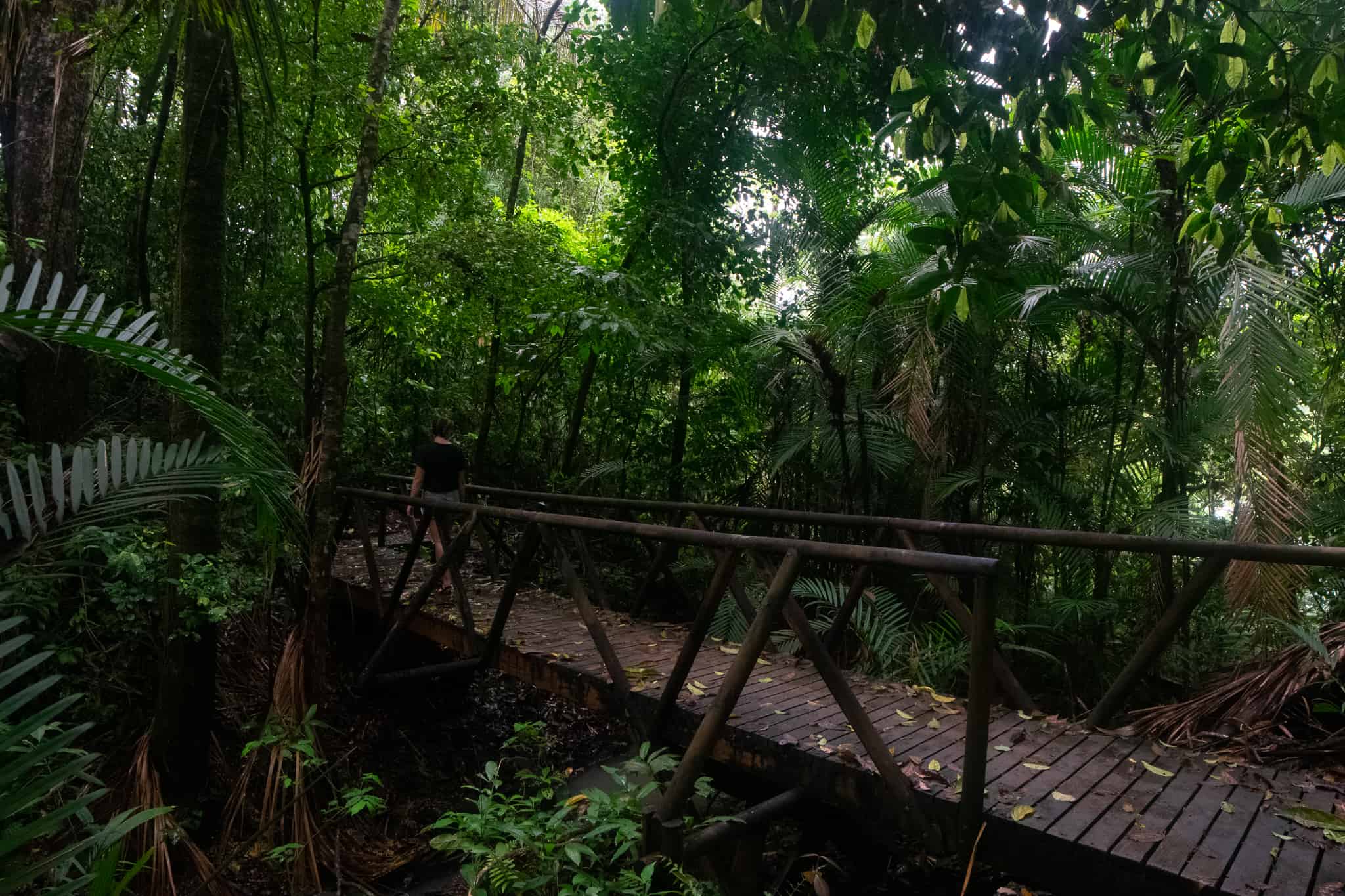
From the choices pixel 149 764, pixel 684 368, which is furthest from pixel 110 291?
pixel 684 368

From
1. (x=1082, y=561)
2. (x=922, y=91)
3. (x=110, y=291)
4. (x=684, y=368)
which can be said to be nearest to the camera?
(x=922, y=91)

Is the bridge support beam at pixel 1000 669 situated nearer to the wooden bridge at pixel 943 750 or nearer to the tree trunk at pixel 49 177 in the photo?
the wooden bridge at pixel 943 750

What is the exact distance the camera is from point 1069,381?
19.8ft

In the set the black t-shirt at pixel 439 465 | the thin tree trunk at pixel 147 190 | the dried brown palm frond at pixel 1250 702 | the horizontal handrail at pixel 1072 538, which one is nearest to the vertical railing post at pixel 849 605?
the horizontal handrail at pixel 1072 538

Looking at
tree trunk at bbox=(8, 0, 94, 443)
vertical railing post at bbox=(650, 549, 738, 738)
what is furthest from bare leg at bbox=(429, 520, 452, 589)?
tree trunk at bbox=(8, 0, 94, 443)

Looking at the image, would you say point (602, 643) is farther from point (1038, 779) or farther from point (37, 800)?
point (37, 800)

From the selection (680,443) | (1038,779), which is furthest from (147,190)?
(1038,779)

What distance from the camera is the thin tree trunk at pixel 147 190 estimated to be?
5.22 meters

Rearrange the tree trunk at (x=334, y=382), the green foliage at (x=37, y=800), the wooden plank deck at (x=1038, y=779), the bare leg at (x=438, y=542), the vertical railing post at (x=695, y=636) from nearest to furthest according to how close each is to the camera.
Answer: the green foliage at (x=37, y=800) → the wooden plank deck at (x=1038, y=779) → the vertical railing post at (x=695, y=636) → the tree trunk at (x=334, y=382) → the bare leg at (x=438, y=542)

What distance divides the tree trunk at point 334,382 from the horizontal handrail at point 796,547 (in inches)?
41.3

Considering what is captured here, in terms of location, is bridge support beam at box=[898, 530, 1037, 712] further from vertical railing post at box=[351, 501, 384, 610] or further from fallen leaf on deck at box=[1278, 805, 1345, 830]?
vertical railing post at box=[351, 501, 384, 610]

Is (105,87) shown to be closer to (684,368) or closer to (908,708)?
(684,368)

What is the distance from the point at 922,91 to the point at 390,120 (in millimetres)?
4321

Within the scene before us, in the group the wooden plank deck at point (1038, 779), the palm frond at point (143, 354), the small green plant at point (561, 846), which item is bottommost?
the small green plant at point (561, 846)
